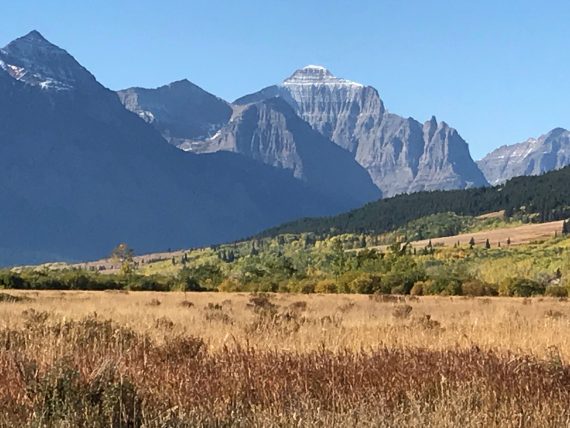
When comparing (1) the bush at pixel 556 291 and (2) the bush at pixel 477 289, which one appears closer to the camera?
(1) the bush at pixel 556 291

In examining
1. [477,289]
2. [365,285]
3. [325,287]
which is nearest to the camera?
[477,289]

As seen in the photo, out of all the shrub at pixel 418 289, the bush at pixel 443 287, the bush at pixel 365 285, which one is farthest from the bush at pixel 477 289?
the bush at pixel 365 285

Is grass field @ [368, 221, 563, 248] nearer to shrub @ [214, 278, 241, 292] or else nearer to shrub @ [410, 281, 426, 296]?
shrub @ [214, 278, 241, 292]

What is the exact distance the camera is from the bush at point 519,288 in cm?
Answer: 5502

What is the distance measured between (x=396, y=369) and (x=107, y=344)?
4469mm

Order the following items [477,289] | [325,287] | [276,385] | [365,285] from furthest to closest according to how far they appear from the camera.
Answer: [325,287], [365,285], [477,289], [276,385]

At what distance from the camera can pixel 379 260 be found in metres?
86.4

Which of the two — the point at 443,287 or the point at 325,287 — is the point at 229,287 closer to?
the point at 325,287

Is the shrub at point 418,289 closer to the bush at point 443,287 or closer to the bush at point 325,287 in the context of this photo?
the bush at point 443,287

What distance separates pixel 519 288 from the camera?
5553 centimetres

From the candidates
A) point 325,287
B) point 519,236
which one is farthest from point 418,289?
point 519,236

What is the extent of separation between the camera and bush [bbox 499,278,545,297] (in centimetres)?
5502

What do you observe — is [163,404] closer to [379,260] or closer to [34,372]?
[34,372]

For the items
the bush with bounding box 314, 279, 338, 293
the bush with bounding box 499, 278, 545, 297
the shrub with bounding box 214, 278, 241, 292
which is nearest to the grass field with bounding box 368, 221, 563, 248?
the bush with bounding box 314, 279, 338, 293
